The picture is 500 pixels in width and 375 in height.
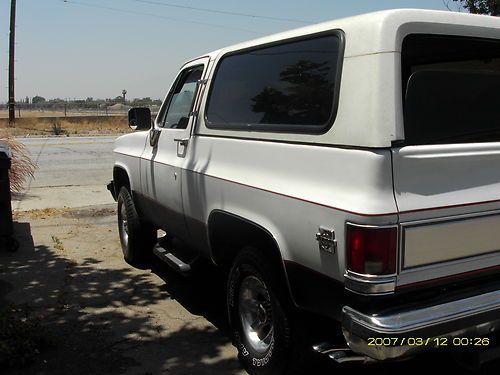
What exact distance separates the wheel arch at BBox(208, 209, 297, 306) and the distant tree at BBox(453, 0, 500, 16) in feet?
25.0

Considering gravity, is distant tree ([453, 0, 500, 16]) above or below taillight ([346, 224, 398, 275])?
above

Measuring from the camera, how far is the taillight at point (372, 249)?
2309 mm

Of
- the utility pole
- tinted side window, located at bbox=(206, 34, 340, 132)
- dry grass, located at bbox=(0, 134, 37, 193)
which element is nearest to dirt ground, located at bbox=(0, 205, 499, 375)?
tinted side window, located at bbox=(206, 34, 340, 132)

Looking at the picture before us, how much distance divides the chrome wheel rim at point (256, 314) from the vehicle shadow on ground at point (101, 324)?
1.00 feet

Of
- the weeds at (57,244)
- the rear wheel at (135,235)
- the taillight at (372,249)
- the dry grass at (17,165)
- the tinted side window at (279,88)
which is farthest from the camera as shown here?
the dry grass at (17,165)

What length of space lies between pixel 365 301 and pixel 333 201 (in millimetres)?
486

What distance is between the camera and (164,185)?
4406 millimetres

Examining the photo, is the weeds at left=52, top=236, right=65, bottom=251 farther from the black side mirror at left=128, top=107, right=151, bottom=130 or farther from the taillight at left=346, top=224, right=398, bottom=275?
the taillight at left=346, top=224, right=398, bottom=275

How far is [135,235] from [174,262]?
139cm

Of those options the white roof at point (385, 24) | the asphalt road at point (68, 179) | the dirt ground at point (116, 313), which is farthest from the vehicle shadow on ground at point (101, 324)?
the asphalt road at point (68, 179)

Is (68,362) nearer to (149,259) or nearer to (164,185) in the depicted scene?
(164,185)


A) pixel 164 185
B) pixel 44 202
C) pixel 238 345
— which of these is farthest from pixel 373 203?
pixel 44 202

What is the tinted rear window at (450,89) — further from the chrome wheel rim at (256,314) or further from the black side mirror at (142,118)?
the black side mirror at (142,118)

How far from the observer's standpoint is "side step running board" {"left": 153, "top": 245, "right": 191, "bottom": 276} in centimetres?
412
